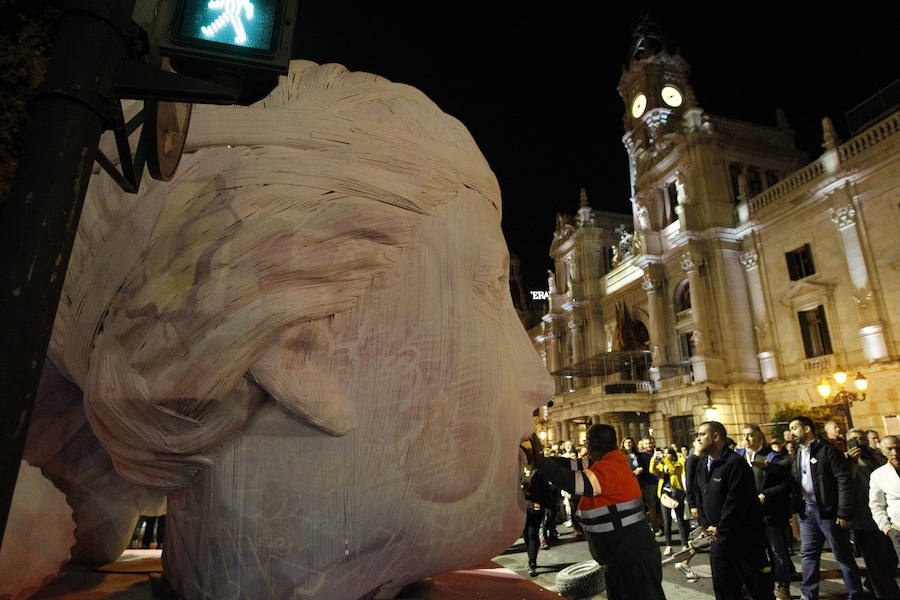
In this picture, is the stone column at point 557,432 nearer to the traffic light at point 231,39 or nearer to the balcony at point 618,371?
the balcony at point 618,371

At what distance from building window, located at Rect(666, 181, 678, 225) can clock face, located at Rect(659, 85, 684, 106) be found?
5.05m

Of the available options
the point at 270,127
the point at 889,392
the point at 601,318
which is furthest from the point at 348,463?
the point at 601,318

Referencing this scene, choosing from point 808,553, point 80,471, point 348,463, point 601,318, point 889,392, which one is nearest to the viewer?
point 348,463

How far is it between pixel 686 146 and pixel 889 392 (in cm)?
1283

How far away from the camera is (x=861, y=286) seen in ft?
51.2

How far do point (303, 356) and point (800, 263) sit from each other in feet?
70.2

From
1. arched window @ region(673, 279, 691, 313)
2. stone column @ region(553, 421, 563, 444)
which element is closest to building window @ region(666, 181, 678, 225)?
arched window @ region(673, 279, 691, 313)

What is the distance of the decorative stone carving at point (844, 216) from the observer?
16125 mm

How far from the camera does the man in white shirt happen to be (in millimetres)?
4477

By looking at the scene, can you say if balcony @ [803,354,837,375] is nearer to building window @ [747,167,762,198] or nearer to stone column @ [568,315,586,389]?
building window @ [747,167,762,198]

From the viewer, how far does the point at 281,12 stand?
1003 mm

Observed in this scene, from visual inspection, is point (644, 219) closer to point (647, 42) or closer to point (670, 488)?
point (647, 42)

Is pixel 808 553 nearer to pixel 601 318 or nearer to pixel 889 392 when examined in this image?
pixel 889 392

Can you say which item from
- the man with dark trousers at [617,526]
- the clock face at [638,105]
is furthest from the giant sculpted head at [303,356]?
the clock face at [638,105]
